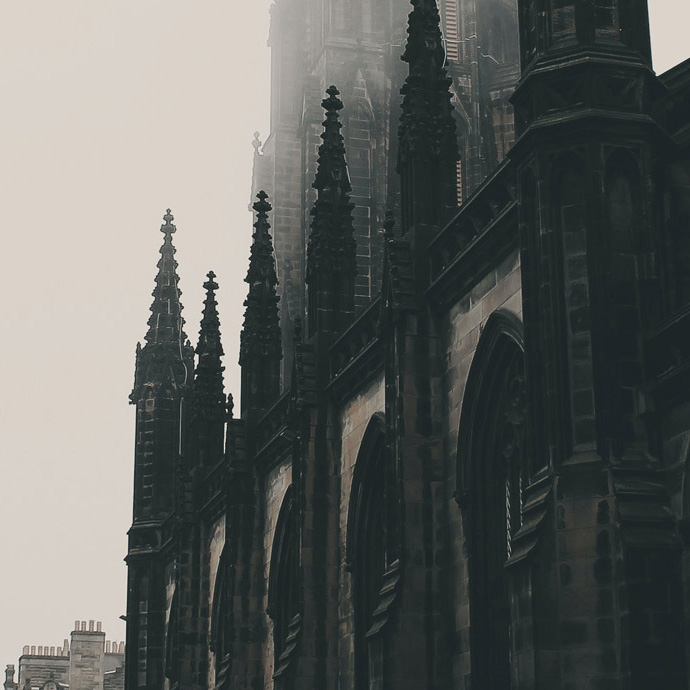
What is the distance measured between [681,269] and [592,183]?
1693 mm

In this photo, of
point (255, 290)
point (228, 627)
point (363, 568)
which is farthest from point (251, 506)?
point (363, 568)

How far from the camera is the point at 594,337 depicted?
17312 millimetres

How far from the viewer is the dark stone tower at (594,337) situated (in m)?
16.4

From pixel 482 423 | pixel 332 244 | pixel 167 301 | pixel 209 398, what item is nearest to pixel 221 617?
pixel 209 398

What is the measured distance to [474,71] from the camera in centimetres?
5544

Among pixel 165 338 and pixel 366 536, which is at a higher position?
pixel 165 338

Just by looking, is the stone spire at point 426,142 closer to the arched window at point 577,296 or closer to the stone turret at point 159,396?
the arched window at point 577,296

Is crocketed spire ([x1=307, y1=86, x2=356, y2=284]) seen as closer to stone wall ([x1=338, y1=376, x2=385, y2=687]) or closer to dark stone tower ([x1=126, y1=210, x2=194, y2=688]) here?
stone wall ([x1=338, y1=376, x2=385, y2=687])

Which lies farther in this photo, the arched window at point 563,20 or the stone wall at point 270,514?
the stone wall at point 270,514

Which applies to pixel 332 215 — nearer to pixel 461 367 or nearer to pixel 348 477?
pixel 348 477

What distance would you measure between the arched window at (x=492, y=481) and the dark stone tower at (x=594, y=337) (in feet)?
10.8

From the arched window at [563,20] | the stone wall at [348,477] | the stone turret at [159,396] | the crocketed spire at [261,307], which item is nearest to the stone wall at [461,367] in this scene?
the stone wall at [348,477]

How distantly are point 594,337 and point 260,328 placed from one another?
19.8 m

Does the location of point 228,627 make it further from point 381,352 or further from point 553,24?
point 553,24
